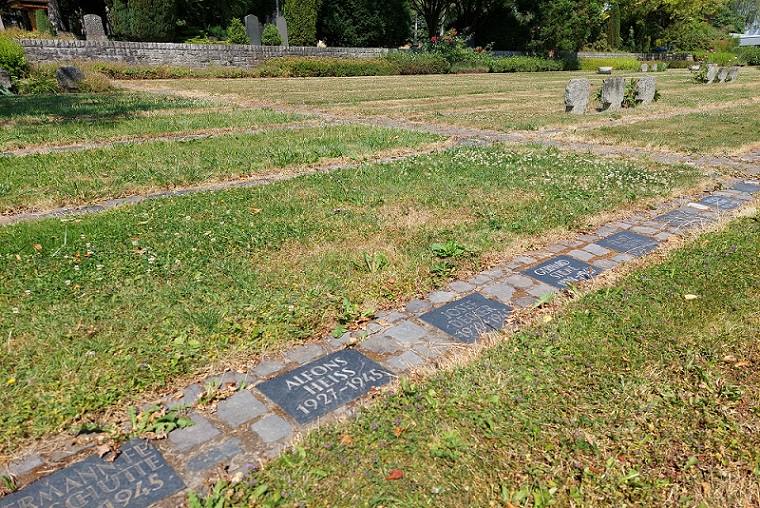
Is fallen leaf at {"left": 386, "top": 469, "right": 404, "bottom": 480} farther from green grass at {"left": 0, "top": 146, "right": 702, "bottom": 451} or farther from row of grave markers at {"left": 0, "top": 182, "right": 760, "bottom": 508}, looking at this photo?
green grass at {"left": 0, "top": 146, "right": 702, "bottom": 451}

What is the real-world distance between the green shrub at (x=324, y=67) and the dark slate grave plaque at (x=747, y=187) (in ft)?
72.0

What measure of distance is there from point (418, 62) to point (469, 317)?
27.9m

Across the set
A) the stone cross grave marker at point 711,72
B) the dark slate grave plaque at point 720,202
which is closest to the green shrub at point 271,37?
the stone cross grave marker at point 711,72

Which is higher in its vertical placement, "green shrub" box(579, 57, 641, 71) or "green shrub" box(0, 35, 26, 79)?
"green shrub" box(0, 35, 26, 79)

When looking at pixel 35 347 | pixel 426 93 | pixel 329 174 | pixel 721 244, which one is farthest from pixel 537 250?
pixel 426 93

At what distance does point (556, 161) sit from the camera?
7715mm

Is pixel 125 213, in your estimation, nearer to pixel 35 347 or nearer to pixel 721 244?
pixel 35 347

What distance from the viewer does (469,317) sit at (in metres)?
3.48

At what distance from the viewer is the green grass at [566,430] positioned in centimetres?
210

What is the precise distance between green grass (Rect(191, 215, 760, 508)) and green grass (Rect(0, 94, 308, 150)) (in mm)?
8465

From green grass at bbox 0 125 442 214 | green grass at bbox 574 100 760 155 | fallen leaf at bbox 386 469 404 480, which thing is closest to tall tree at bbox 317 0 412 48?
green grass at bbox 574 100 760 155

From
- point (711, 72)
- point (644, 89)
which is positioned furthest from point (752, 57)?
point (644, 89)

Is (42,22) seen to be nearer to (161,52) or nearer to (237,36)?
(161,52)

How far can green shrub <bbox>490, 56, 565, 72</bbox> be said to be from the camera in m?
32.6
